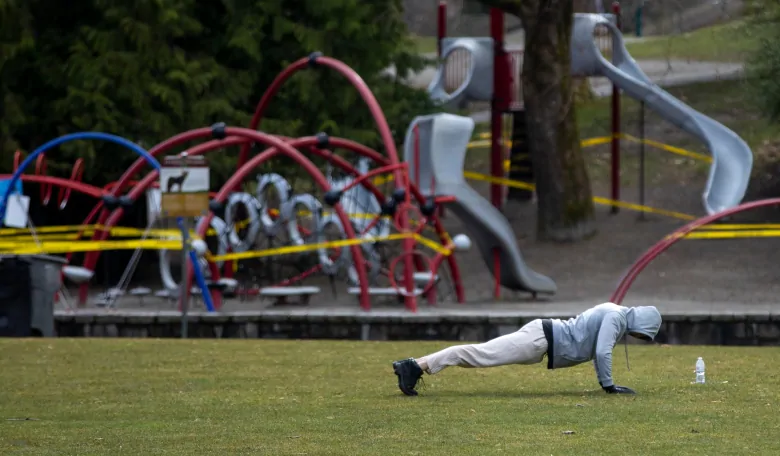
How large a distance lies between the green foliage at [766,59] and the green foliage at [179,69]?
6.62 m

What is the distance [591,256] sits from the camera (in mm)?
29656

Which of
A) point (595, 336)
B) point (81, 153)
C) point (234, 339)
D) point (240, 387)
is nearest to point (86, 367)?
point (240, 387)

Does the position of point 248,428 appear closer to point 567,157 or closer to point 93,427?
point 93,427

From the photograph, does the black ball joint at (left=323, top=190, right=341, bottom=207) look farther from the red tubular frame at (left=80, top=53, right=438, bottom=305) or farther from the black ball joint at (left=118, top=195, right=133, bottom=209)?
the black ball joint at (left=118, top=195, right=133, bottom=209)

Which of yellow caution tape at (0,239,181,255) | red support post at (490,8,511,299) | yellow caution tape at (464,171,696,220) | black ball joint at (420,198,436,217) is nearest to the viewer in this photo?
yellow caution tape at (0,239,181,255)

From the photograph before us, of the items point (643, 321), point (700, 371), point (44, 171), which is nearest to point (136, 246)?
point (44, 171)

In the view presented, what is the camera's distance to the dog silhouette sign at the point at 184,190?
63.8 feet

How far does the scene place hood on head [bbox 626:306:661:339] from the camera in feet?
37.5

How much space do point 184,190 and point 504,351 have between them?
8750 mm

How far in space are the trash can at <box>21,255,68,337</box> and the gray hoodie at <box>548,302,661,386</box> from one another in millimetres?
10323

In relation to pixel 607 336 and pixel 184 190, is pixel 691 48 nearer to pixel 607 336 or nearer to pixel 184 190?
pixel 184 190

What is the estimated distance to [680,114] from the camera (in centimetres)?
2939

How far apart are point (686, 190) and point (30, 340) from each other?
20.0 metres

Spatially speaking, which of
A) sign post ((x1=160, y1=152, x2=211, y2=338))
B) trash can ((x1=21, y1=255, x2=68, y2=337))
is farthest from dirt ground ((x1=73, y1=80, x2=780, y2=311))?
sign post ((x1=160, y1=152, x2=211, y2=338))
